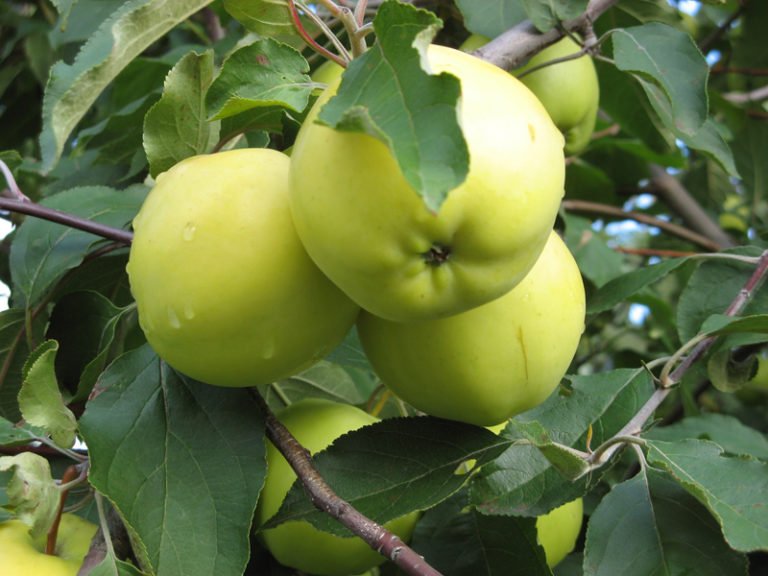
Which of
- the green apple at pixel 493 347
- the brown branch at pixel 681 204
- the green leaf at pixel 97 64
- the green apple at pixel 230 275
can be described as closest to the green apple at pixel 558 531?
the green apple at pixel 493 347

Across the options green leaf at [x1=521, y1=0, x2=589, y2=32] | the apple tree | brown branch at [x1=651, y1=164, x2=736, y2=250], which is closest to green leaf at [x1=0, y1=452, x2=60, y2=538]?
the apple tree

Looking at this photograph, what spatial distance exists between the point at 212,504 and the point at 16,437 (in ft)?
0.61

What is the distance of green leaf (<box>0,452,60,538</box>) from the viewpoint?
71 centimetres

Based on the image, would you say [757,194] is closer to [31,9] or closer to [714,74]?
[714,74]

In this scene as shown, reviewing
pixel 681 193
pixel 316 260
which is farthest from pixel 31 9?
pixel 316 260

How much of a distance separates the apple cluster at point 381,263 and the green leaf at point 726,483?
0.12 meters

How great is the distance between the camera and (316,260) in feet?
2.00

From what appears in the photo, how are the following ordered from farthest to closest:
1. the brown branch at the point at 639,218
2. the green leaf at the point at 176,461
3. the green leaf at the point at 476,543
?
the brown branch at the point at 639,218
the green leaf at the point at 476,543
the green leaf at the point at 176,461

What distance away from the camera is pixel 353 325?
798mm

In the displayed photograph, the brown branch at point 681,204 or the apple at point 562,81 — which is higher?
the apple at point 562,81

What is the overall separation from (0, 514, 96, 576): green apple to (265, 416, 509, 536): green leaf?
18cm

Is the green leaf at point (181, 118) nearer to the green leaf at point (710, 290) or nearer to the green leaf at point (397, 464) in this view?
the green leaf at point (397, 464)

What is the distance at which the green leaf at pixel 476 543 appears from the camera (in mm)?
854

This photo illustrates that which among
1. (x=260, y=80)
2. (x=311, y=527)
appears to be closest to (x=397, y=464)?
(x=311, y=527)
